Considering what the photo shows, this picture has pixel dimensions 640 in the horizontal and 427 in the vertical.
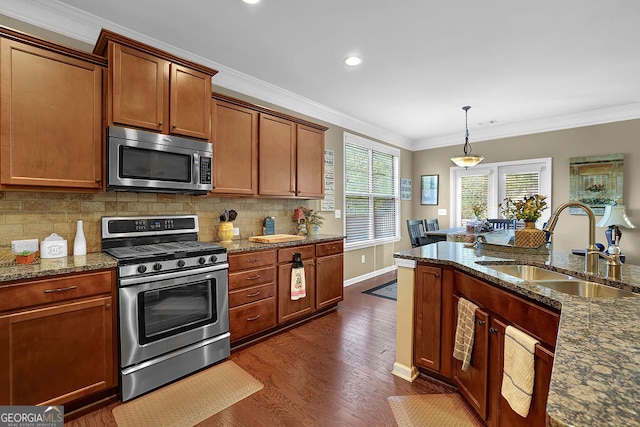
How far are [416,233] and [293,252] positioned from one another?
2273mm

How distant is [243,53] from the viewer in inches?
116

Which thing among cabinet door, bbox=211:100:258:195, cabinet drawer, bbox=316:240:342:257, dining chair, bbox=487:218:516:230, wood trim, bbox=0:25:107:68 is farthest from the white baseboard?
wood trim, bbox=0:25:107:68

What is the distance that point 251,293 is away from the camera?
113 inches

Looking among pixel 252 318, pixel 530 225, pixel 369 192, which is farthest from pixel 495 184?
pixel 252 318

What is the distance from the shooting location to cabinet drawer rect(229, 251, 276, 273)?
8.97 ft

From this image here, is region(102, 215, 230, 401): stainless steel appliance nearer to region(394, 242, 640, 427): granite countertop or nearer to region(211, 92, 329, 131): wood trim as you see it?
region(211, 92, 329, 131): wood trim

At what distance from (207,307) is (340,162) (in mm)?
3002

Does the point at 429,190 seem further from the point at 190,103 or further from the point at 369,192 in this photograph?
the point at 190,103

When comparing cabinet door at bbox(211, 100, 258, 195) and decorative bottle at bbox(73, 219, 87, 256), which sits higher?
cabinet door at bbox(211, 100, 258, 195)

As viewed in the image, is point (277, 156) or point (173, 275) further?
point (277, 156)

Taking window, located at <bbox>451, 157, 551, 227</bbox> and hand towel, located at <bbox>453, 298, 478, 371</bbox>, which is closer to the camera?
hand towel, located at <bbox>453, 298, 478, 371</bbox>

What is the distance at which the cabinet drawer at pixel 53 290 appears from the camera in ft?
5.60

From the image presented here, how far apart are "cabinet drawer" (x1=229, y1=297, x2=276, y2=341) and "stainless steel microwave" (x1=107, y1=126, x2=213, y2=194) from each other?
1.12 metres

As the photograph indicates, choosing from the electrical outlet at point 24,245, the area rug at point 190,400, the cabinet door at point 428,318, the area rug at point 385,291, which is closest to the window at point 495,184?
the area rug at point 385,291
